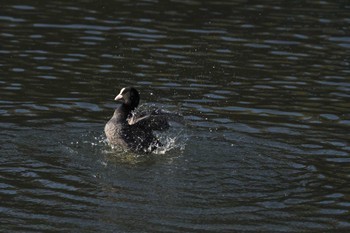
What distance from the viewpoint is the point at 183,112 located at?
18.2 m

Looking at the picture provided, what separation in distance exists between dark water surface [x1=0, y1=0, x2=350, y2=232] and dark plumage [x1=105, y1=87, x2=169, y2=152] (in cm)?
23

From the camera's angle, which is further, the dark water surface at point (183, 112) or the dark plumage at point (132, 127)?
the dark plumage at point (132, 127)

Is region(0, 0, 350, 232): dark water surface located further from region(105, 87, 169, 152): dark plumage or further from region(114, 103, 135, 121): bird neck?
region(114, 103, 135, 121): bird neck

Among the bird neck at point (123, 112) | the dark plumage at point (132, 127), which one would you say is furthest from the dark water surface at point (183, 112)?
the bird neck at point (123, 112)

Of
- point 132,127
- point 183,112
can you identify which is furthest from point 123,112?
point 183,112

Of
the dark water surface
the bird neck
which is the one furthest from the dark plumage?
the dark water surface

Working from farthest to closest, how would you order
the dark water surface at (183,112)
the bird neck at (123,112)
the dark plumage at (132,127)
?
the bird neck at (123,112), the dark plumage at (132,127), the dark water surface at (183,112)

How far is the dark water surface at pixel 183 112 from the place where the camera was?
1306 centimetres

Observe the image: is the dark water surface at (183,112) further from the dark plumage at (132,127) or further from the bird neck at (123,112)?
the bird neck at (123,112)

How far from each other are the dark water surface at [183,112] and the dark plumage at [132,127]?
233 mm

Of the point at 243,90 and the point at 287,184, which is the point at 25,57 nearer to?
the point at 243,90

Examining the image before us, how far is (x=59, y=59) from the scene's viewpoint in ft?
69.7

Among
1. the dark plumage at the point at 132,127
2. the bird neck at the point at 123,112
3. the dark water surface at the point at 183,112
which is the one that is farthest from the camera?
the bird neck at the point at 123,112

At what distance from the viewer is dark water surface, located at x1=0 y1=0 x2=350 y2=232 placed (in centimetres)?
1306
